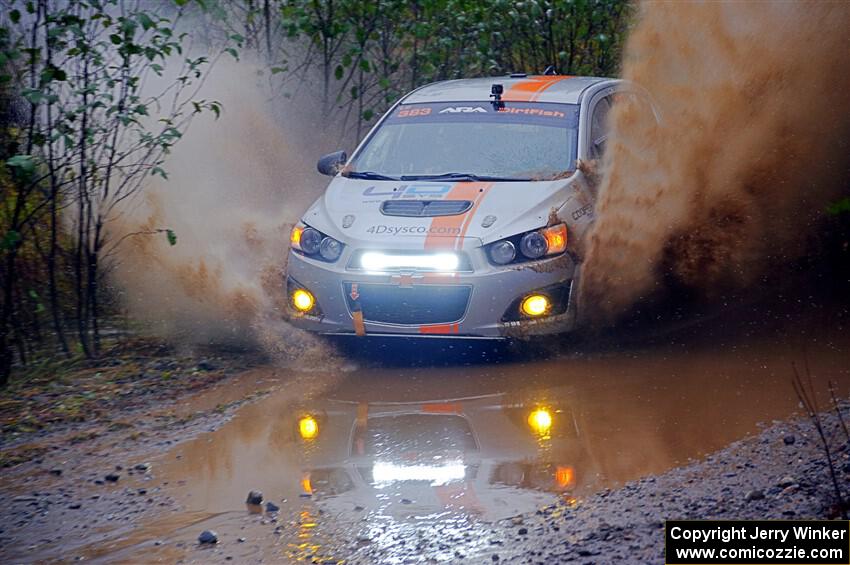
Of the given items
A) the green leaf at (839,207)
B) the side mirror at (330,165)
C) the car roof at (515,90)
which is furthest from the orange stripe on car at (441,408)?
the green leaf at (839,207)

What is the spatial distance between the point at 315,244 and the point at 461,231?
1020 millimetres

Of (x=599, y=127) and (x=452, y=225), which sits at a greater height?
(x=599, y=127)

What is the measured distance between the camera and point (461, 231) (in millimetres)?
7562

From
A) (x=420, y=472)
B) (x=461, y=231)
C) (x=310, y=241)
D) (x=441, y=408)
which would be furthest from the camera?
(x=310, y=241)

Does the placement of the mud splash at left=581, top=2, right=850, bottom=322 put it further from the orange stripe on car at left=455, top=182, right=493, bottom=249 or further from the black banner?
the black banner

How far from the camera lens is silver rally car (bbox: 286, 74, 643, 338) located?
24.5 feet

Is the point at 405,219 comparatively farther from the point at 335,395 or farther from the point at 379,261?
the point at 335,395

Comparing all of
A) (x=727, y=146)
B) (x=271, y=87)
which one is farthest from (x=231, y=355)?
(x=271, y=87)

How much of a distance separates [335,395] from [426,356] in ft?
3.38

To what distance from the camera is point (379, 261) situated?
7.59 m

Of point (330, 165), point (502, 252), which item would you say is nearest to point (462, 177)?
point (502, 252)

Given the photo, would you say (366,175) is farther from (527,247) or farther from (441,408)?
(441,408)

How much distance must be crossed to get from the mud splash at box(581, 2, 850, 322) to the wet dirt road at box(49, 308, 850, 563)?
0.66 metres

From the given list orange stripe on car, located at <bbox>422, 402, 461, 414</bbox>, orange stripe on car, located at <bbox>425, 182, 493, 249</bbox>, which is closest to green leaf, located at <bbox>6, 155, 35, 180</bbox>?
orange stripe on car, located at <bbox>425, 182, 493, 249</bbox>
